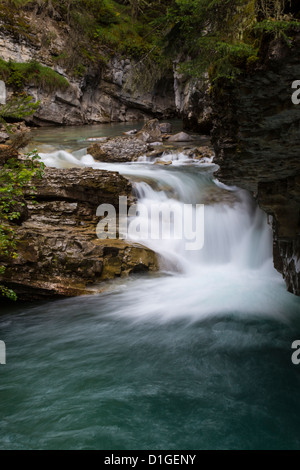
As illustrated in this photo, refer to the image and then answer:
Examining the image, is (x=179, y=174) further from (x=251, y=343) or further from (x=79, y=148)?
(x=251, y=343)

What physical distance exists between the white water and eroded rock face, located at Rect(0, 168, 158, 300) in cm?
62

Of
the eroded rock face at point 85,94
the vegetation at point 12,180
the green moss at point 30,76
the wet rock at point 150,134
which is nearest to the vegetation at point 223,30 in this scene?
the vegetation at point 12,180

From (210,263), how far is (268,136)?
515 cm

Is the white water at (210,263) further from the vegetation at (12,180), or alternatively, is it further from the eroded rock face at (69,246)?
the vegetation at (12,180)

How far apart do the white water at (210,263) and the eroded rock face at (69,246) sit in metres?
0.62

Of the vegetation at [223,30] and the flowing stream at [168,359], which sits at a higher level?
the vegetation at [223,30]

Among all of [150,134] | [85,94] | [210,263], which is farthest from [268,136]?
[85,94]

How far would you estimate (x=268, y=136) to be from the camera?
324cm

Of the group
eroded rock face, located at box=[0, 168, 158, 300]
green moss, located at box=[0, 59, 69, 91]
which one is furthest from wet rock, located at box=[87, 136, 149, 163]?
green moss, located at box=[0, 59, 69, 91]

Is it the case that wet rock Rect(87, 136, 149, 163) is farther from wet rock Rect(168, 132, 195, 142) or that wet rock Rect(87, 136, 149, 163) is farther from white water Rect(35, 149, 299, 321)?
wet rock Rect(168, 132, 195, 142)

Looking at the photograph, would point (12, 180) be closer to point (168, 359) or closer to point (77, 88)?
point (168, 359)

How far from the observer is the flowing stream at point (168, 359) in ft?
10.4

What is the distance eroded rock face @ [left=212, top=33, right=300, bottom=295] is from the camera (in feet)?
8.40

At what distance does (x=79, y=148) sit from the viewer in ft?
47.4
